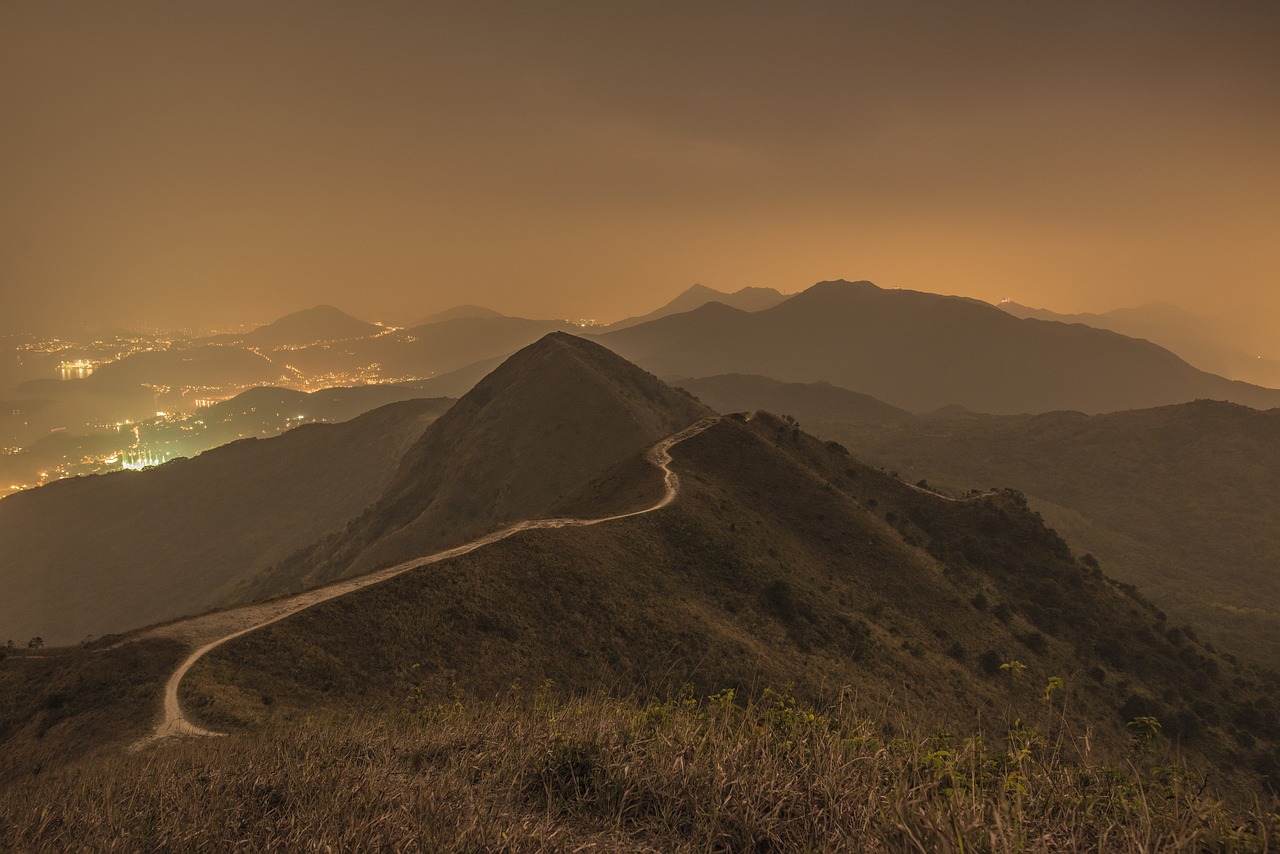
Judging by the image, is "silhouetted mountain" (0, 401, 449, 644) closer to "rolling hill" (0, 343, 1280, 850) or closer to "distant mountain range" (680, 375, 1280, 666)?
"rolling hill" (0, 343, 1280, 850)

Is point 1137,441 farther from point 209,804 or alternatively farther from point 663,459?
point 209,804

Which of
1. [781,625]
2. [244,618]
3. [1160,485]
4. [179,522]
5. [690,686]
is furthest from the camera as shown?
[179,522]

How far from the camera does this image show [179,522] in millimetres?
143000

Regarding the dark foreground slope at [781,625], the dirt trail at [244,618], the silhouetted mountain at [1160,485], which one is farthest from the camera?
the silhouetted mountain at [1160,485]

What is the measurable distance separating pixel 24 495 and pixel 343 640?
209806 mm

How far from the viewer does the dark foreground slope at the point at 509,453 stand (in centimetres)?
8106

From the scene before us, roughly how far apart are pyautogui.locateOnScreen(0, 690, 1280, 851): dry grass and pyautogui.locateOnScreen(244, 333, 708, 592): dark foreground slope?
6415cm

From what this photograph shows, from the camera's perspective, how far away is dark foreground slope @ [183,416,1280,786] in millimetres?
25328

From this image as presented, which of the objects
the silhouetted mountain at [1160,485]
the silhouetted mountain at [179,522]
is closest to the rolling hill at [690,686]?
the silhouetted mountain at [1160,485]

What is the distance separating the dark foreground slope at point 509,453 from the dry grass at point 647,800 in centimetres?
6415

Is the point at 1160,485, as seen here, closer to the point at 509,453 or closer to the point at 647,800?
the point at 509,453

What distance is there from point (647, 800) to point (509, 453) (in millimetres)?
88982

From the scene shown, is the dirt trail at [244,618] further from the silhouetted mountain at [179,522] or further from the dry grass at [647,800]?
the silhouetted mountain at [179,522]

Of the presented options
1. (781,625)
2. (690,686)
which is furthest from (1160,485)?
(690,686)
